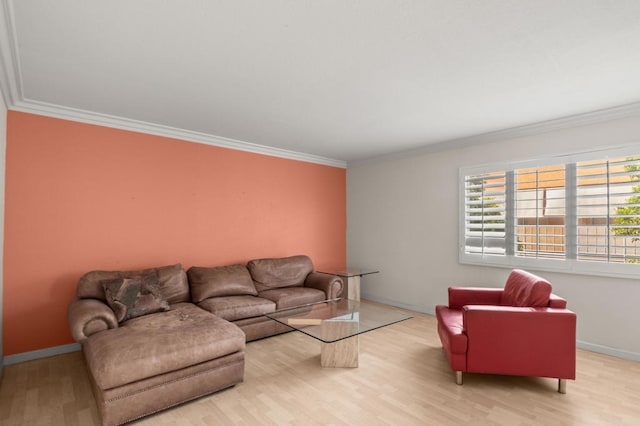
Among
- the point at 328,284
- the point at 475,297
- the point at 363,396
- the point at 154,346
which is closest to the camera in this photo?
the point at 154,346

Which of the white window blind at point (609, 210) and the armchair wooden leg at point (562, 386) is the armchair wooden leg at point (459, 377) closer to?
the armchair wooden leg at point (562, 386)

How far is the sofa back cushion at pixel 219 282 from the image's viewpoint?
3982 millimetres

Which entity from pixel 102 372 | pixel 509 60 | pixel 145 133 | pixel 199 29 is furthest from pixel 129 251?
pixel 509 60

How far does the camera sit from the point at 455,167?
4824mm

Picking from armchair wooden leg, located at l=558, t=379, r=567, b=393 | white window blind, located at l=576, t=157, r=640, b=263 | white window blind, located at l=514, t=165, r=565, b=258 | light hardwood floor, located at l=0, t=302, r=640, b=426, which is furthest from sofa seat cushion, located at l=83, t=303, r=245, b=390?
white window blind, located at l=576, t=157, r=640, b=263

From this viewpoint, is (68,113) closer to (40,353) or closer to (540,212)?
(40,353)

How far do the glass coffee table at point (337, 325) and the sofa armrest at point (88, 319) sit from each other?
1.44 metres

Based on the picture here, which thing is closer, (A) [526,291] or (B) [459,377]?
(B) [459,377]

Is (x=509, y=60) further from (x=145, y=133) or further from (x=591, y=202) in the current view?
(x=145, y=133)

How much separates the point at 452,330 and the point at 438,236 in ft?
7.30

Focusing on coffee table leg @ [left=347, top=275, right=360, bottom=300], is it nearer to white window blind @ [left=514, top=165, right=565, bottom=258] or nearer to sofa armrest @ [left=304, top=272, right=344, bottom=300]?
sofa armrest @ [left=304, top=272, right=344, bottom=300]

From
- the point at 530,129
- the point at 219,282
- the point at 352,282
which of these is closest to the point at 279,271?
the point at 219,282

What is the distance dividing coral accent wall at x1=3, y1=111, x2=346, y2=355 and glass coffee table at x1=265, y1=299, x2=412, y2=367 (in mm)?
1792

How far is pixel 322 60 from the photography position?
2.48m
